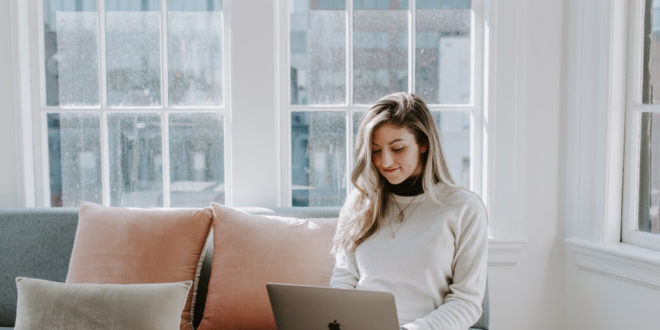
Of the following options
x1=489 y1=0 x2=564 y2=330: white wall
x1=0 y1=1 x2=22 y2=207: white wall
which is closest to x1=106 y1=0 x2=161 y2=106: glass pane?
x1=0 y1=1 x2=22 y2=207: white wall

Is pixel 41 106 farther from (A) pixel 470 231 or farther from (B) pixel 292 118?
(A) pixel 470 231

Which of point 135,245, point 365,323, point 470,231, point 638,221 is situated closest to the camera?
point 365,323

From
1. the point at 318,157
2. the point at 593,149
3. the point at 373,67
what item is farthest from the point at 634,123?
the point at 318,157

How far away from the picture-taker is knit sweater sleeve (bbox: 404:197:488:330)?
1726 millimetres

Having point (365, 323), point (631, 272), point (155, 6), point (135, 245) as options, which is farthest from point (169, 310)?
point (631, 272)

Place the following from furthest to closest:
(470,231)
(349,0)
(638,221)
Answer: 1. (349,0)
2. (638,221)
3. (470,231)

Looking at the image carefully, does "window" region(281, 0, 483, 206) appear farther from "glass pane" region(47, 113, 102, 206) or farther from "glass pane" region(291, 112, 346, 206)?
"glass pane" region(47, 113, 102, 206)

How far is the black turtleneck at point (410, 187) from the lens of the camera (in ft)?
6.35

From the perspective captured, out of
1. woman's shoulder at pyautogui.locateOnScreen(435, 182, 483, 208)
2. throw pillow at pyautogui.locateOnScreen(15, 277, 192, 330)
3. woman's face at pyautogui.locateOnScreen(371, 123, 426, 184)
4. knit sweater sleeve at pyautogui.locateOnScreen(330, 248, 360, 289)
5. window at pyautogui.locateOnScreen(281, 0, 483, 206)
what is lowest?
throw pillow at pyautogui.locateOnScreen(15, 277, 192, 330)

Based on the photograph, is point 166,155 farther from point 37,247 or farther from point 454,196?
point 454,196

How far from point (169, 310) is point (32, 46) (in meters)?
1.54

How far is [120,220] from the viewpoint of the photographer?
2246mm

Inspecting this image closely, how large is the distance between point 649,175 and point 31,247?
2.46 metres

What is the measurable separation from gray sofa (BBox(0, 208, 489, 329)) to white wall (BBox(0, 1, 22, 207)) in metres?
0.26
